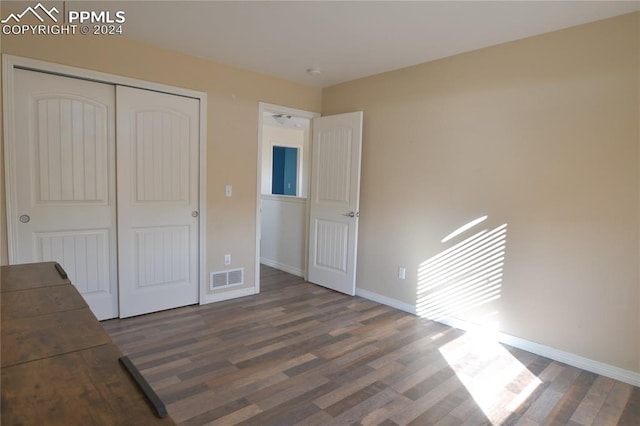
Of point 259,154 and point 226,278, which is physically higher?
point 259,154

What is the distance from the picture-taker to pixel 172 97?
3.42 meters

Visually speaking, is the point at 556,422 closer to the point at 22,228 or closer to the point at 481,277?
the point at 481,277

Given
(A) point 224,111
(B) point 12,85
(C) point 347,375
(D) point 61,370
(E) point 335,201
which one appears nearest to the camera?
(D) point 61,370

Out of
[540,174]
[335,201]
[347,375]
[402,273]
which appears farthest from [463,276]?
[335,201]

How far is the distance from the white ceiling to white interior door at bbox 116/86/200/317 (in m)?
0.62

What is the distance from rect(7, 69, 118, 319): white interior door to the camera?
2713 mm

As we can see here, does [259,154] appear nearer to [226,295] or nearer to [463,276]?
[226,295]

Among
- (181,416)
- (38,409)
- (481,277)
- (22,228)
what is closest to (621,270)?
(481,277)

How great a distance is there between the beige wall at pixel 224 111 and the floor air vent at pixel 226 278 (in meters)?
0.07

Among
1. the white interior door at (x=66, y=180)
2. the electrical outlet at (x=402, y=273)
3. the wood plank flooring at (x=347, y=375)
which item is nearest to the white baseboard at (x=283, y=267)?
the wood plank flooring at (x=347, y=375)

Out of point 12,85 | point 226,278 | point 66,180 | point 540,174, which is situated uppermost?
point 12,85

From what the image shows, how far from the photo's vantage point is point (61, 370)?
3.13ft

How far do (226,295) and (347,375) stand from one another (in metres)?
1.91

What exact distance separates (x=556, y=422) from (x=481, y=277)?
1.31 metres
